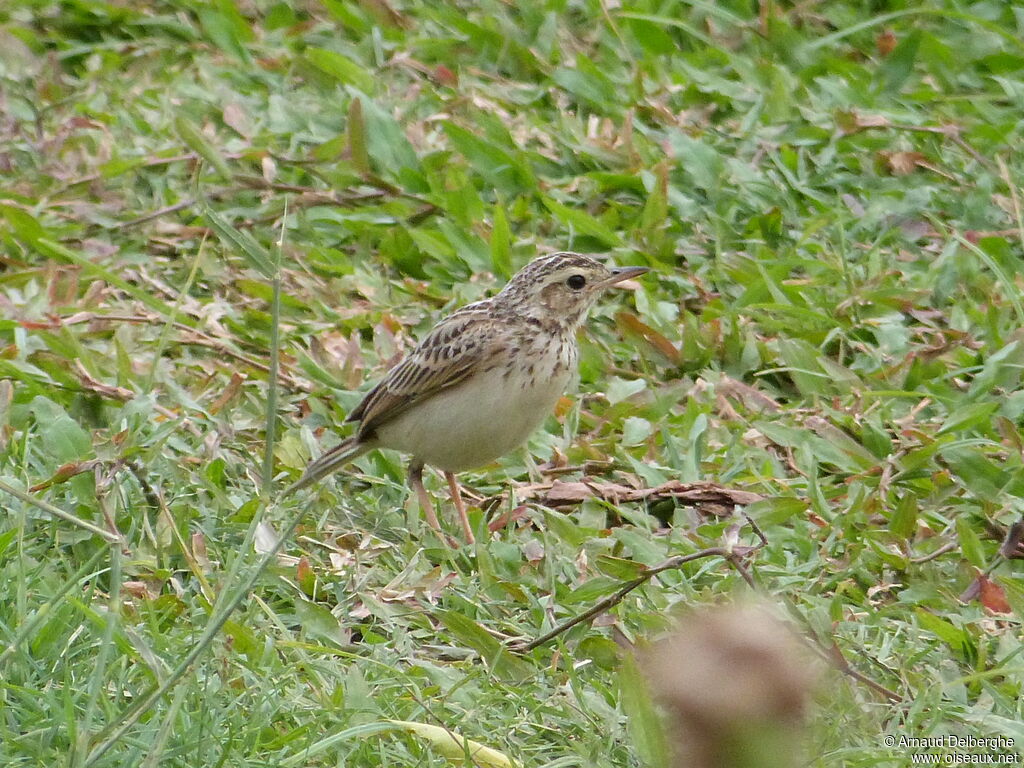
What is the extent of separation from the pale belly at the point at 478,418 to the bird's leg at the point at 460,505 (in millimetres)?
134

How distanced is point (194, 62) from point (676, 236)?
3712mm

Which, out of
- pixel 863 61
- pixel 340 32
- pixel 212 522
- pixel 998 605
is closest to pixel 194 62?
pixel 340 32

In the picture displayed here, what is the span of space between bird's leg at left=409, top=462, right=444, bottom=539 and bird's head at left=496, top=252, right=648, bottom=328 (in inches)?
29.7

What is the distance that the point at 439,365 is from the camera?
546 cm

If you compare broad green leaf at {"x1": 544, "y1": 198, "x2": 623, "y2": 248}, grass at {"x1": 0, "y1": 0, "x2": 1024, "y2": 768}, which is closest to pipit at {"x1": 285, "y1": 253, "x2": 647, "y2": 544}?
grass at {"x1": 0, "y1": 0, "x2": 1024, "y2": 768}

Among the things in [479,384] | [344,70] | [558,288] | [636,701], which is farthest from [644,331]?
[636,701]

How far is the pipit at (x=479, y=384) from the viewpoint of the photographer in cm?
528

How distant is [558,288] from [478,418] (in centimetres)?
71

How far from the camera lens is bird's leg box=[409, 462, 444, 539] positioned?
17.6 feet

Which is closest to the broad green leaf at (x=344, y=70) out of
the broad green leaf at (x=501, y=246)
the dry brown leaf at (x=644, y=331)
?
the broad green leaf at (x=501, y=246)

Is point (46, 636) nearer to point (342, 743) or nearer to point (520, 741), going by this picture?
point (342, 743)

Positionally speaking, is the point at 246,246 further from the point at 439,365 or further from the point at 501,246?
the point at 501,246

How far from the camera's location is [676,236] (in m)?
7.38

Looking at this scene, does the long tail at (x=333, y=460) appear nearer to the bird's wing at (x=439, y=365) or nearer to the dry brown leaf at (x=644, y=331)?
the bird's wing at (x=439, y=365)
